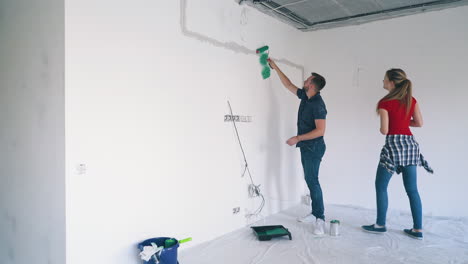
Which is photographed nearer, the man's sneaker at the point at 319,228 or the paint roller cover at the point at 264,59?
the man's sneaker at the point at 319,228

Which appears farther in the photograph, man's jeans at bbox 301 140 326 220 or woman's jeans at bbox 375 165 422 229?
man's jeans at bbox 301 140 326 220

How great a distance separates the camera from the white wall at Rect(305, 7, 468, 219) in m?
3.35

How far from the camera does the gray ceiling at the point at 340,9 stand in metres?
3.25

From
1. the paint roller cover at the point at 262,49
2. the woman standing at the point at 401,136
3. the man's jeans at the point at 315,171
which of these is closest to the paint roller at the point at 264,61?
the paint roller cover at the point at 262,49

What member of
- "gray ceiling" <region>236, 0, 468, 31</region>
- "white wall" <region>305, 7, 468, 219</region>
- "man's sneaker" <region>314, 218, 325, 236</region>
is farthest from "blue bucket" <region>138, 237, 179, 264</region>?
"white wall" <region>305, 7, 468, 219</region>

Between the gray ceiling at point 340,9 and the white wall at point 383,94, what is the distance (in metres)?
0.14

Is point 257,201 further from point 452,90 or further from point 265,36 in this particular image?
point 452,90

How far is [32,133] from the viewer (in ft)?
Answer: 6.56

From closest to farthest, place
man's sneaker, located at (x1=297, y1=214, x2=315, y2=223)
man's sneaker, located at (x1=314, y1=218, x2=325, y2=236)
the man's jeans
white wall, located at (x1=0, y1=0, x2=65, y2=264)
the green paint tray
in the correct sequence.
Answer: white wall, located at (x1=0, y1=0, x2=65, y2=264)
the green paint tray
man's sneaker, located at (x1=314, y1=218, x2=325, y2=236)
the man's jeans
man's sneaker, located at (x1=297, y1=214, x2=315, y2=223)

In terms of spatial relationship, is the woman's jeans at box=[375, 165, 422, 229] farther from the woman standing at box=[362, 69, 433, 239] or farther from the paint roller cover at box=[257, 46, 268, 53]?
the paint roller cover at box=[257, 46, 268, 53]

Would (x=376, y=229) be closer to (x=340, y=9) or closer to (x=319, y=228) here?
(x=319, y=228)

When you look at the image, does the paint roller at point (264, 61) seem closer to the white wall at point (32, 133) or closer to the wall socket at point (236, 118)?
the wall socket at point (236, 118)

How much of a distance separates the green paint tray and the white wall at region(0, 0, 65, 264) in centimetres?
149

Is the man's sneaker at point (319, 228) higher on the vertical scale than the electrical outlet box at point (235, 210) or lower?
lower
